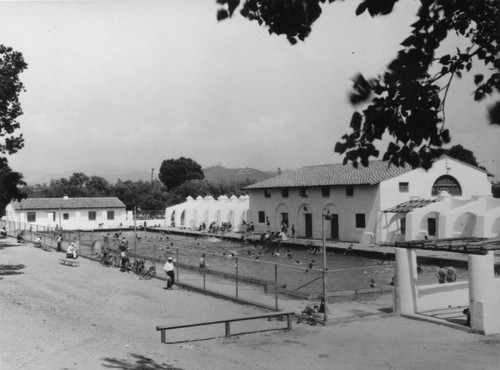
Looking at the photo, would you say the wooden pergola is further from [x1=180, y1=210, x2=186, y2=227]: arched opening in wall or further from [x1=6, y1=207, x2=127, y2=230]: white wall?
[x1=6, y1=207, x2=127, y2=230]: white wall

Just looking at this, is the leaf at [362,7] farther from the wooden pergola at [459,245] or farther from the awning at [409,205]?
the awning at [409,205]

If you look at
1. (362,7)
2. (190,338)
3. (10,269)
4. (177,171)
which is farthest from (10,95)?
(177,171)

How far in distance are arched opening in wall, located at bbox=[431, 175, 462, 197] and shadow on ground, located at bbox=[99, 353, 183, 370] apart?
32.9 metres

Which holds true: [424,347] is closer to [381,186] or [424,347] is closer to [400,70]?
[400,70]

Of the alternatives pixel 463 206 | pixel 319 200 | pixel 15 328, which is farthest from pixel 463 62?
pixel 319 200

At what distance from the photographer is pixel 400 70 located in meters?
4.83

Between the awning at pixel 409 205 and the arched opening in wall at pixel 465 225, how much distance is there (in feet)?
7.20

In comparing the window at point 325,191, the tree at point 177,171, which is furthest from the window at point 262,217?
the tree at point 177,171

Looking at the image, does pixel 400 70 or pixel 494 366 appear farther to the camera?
pixel 494 366

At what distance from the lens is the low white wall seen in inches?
649

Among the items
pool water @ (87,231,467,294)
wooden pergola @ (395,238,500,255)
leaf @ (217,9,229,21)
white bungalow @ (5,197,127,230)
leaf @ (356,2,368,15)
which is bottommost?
pool water @ (87,231,467,294)

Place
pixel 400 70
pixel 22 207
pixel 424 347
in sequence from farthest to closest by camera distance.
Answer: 1. pixel 22 207
2. pixel 424 347
3. pixel 400 70

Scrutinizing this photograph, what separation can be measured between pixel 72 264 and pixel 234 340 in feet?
55.9

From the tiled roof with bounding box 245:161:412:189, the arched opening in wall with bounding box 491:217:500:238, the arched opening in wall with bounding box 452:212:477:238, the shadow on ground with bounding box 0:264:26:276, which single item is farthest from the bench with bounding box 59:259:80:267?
the arched opening in wall with bounding box 491:217:500:238
